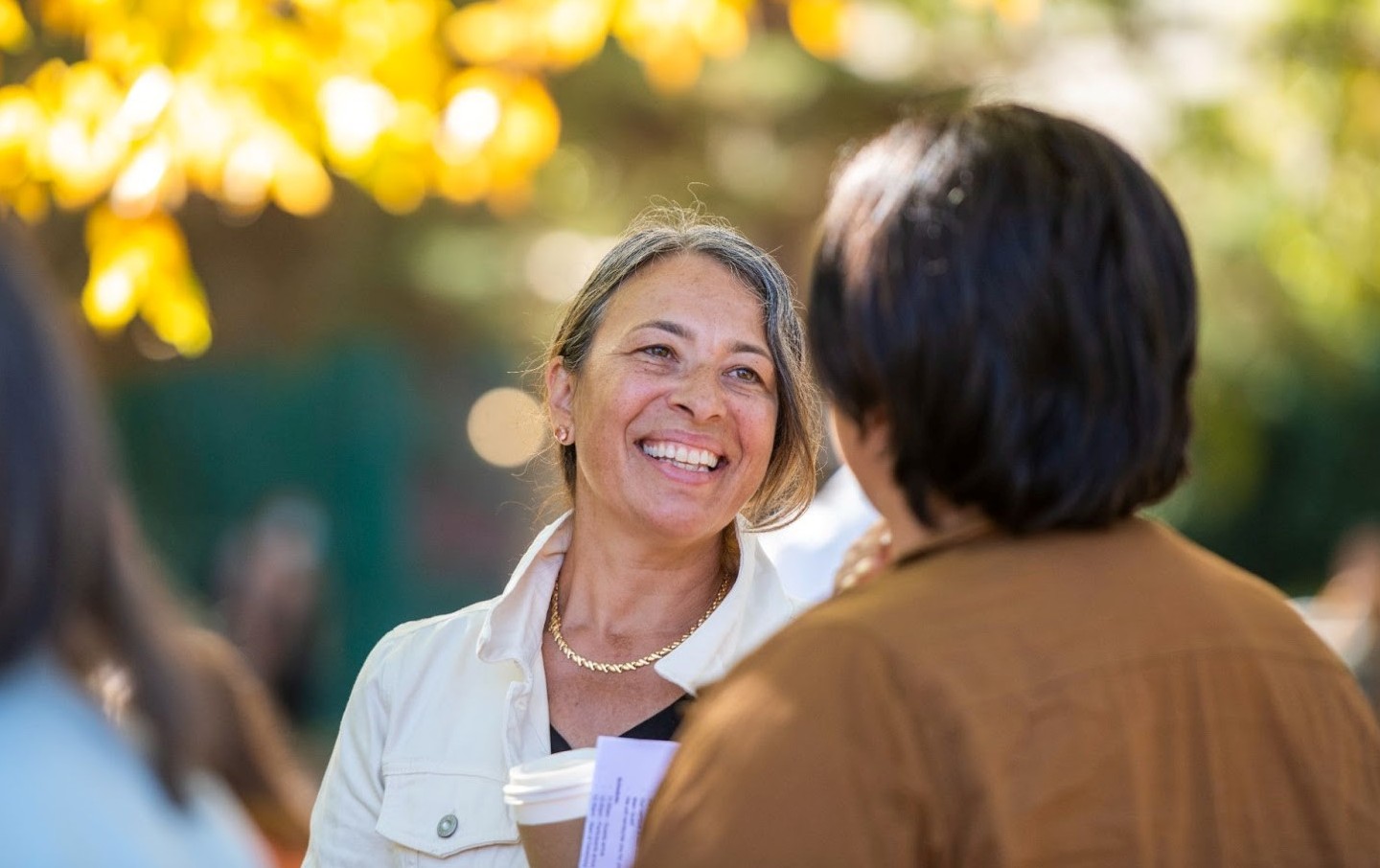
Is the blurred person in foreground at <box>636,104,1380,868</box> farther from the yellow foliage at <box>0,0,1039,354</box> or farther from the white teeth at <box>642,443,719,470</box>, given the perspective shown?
the yellow foliage at <box>0,0,1039,354</box>

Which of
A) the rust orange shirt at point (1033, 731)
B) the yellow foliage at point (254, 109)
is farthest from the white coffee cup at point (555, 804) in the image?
the yellow foliage at point (254, 109)

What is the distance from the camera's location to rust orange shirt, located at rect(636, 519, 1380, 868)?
133 centimetres

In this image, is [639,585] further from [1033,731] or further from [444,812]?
[1033,731]

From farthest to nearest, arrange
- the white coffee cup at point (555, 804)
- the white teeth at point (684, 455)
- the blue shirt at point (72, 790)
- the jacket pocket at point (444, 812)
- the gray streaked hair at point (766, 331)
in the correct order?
the gray streaked hair at point (766, 331)
the white teeth at point (684, 455)
the jacket pocket at point (444, 812)
the white coffee cup at point (555, 804)
the blue shirt at point (72, 790)

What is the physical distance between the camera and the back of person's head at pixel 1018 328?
1452mm

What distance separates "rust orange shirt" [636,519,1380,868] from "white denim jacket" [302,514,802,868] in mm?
1136

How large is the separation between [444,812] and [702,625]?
52 cm

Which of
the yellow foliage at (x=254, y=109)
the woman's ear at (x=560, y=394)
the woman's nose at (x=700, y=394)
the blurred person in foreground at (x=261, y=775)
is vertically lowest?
the blurred person in foreground at (x=261, y=775)

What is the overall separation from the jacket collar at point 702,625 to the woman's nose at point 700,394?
0.68 feet

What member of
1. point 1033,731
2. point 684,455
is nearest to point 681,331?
point 684,455

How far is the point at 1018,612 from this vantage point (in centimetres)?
140

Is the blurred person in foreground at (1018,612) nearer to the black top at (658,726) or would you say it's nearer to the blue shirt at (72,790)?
the blue shirt at (72,790)

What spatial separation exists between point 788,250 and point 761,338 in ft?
25.4

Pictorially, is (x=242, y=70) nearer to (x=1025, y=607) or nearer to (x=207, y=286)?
(x=1025, y=607)
